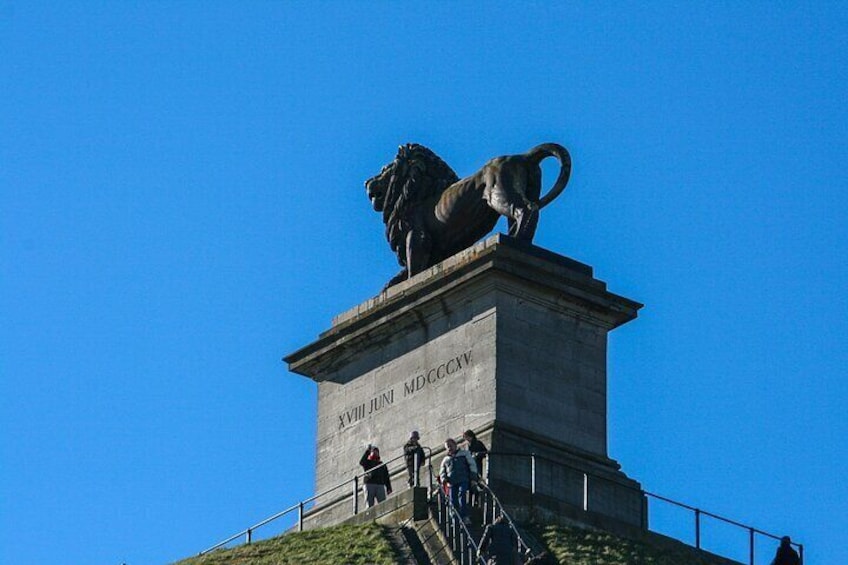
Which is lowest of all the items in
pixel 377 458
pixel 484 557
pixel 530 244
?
pixel 484 557

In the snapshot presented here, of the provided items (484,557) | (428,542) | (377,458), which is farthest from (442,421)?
(484,557)

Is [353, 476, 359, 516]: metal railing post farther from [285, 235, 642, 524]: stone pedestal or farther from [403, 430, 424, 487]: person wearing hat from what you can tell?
[403, 430, 424, 487]: person wearing hat

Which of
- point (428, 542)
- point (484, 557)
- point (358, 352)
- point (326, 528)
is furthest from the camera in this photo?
point (358, 352)

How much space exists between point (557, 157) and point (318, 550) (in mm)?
10233

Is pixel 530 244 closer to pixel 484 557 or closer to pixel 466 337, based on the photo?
pixel 466 337

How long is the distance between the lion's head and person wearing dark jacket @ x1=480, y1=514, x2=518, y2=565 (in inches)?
569

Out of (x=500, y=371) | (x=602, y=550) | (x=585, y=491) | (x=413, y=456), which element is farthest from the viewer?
(x=500, y=371)

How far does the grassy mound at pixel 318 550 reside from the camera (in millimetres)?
57812

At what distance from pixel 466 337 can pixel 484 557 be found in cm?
1032

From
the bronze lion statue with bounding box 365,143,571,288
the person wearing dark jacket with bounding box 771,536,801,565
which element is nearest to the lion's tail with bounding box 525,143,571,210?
the bronze lion statue with bounding box 365,143,571,288

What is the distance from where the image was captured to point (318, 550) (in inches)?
2320

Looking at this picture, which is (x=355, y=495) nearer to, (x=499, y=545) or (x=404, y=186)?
(x=404, y=186)

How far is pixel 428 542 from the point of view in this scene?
58.0m

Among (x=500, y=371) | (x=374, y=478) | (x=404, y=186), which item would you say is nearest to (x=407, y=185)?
(x=404, y=186)
